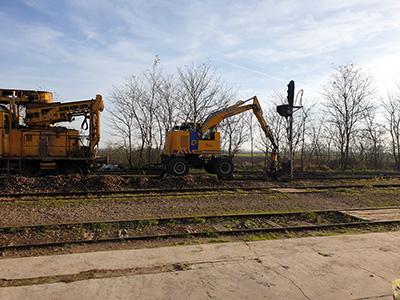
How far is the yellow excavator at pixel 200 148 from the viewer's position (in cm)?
1614

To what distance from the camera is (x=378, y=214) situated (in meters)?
9.02

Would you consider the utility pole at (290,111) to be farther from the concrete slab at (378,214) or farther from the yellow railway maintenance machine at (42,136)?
the yellow railway maintenance machine at (42,136)

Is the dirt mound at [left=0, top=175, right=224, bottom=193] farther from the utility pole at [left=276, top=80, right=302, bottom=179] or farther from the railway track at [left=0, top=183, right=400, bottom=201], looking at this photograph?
the utility pole at [left=276, top=80, right=302, bottom=179]

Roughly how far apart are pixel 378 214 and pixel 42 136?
14.4 meters

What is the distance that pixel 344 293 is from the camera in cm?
416

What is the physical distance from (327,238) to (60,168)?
521 inches

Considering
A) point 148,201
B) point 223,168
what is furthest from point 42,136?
point 223,168

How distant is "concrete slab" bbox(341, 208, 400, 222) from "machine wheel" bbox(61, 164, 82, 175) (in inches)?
487

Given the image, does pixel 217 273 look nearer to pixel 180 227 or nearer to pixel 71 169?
pixel 180 227

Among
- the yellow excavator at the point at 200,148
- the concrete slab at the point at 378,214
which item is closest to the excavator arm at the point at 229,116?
the yellow excavator at the point at 200,148

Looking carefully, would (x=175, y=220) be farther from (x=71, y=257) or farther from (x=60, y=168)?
(x=60, y=168)

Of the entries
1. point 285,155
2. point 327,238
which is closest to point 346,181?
point 285,155

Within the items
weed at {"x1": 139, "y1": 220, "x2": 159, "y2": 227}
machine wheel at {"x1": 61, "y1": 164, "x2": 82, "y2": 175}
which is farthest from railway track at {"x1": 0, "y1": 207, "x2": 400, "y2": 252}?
machine wheel at {"x1": 61, "y1": 164, "x2": 82, "y2": 175}

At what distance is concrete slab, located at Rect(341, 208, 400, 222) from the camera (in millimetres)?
8508
